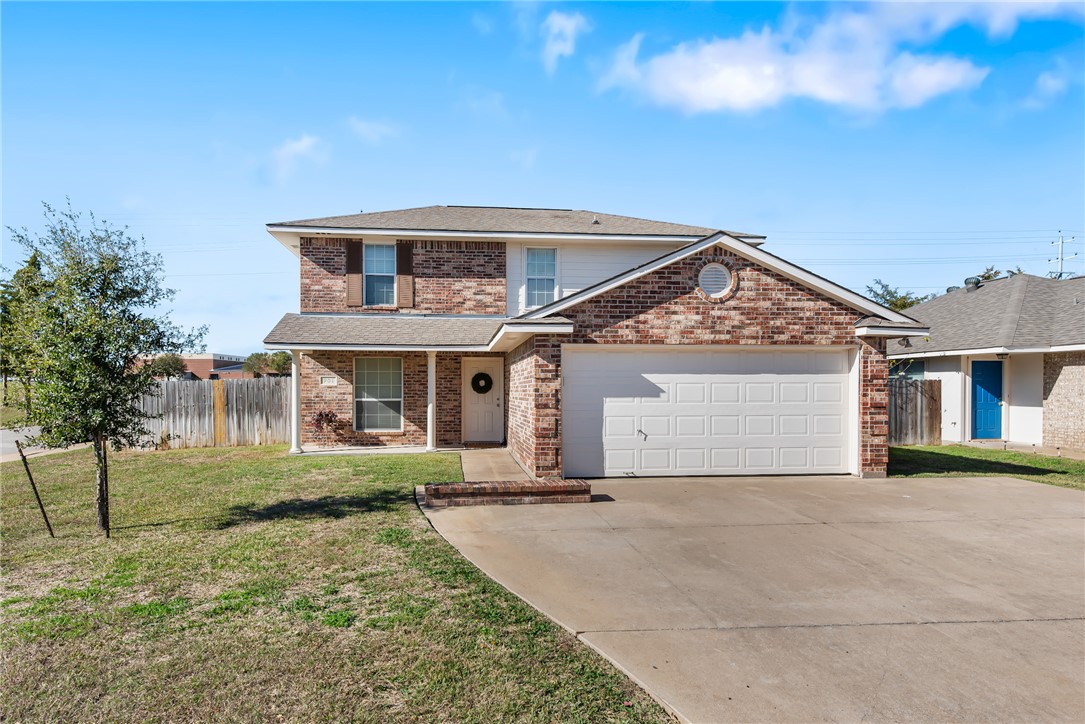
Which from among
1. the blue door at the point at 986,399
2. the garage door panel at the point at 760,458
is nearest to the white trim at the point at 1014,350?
the blue door at the point at 986,399

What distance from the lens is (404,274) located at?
1614cm

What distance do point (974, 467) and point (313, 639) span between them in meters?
14.1

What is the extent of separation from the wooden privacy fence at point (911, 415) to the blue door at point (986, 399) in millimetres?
1189

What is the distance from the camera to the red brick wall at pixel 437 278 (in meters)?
16.0

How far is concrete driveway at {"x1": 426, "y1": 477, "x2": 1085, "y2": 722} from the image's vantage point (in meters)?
3.90

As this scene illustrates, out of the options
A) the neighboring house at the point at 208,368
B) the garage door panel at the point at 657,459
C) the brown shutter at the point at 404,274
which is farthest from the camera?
the neighboring house at the point at 208,368

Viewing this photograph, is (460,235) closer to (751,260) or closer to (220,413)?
(751,260)

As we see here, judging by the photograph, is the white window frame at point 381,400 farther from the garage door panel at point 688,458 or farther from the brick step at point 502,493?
the garage door panel at point 688,458

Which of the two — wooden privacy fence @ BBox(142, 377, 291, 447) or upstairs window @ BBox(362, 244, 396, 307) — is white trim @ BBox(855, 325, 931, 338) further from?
wooden privacy fence @ BBox(142, 377, 291, 447)

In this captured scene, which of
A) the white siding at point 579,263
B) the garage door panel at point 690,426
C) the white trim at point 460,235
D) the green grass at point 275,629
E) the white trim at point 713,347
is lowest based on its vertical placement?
the green grass at point 275,629

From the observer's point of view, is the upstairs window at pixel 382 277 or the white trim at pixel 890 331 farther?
the upstairs window at pixel 382 277

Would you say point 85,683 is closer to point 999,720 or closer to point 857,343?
point 999,720

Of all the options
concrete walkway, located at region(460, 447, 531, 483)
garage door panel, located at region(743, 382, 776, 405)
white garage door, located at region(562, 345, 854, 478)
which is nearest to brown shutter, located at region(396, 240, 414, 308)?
concrete walkway, located at region(460, 447, 531, 483)

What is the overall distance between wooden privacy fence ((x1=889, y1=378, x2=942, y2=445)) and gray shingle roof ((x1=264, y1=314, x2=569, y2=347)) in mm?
11926
